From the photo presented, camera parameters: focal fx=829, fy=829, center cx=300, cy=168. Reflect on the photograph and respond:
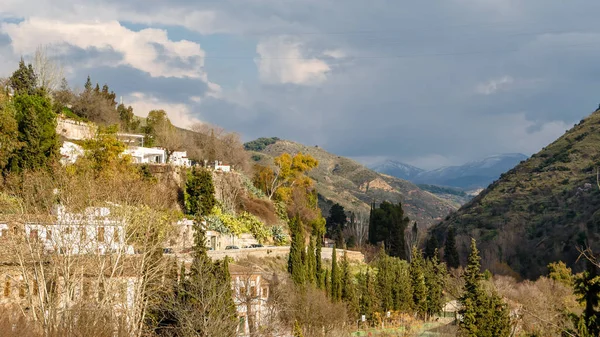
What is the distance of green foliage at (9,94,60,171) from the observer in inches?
2127

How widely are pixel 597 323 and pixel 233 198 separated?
3937cm

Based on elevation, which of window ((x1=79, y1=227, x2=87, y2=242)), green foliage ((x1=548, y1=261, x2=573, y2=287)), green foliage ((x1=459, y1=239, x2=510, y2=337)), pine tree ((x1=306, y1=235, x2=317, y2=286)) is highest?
window ((x1=79, y1=227, x2=87, y2=242))

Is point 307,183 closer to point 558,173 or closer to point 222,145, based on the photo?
point 222,145

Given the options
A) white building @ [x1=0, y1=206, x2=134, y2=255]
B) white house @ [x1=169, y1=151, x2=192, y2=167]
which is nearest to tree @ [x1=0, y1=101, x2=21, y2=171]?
white building @ [x1=0, y1=206, x2=134, y2=255]

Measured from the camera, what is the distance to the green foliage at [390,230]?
87.1 metres

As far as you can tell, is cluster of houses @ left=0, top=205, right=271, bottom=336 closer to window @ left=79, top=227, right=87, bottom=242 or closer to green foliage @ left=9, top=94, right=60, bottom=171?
window @ left=79, top=227, right=87, bottom=242

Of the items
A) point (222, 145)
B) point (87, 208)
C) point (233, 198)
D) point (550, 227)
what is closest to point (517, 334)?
point (233, 198)

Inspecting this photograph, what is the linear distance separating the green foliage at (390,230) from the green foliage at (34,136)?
131ft

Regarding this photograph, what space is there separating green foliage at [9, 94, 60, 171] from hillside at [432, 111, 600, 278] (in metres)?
50.9

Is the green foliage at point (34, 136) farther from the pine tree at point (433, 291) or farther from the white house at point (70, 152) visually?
the pine tree at point (433, 291)

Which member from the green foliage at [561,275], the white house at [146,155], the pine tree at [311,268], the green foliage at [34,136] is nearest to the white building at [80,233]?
the green foliage at [34,136]

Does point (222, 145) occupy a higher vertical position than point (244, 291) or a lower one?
higher

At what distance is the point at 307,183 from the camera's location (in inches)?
3250

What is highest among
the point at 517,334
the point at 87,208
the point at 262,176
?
the point at 262,176
